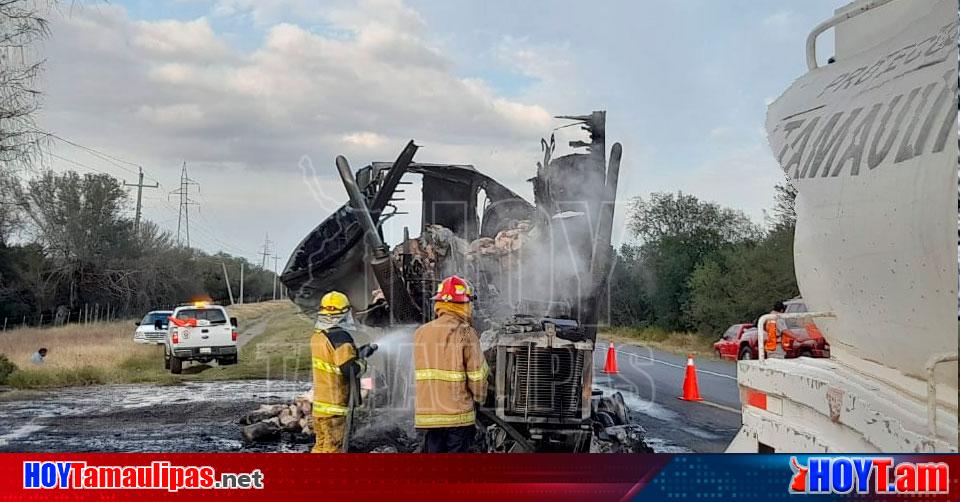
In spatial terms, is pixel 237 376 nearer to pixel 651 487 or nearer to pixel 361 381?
pixel 361 381

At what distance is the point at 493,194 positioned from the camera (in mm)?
4023

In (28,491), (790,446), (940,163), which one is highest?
(940,163)

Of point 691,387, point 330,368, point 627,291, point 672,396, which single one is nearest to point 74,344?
point 330,368

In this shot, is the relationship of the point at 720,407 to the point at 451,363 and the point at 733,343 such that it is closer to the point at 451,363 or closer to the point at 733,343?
the point at 733,343

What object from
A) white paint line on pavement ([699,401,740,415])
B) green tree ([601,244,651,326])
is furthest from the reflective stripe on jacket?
white paint line on pavement ([699,401,740,415])

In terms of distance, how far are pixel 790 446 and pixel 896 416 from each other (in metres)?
0.44

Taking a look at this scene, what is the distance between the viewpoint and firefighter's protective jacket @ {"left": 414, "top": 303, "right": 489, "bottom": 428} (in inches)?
137

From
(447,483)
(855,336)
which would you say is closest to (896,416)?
(855,336)

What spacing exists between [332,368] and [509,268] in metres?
1.28

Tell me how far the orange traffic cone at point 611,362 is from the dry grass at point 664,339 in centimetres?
9

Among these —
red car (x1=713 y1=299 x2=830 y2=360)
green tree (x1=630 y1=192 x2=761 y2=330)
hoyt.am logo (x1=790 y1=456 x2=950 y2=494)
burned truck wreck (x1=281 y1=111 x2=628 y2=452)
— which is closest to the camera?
hoyt.am logo (x1=790 y1=456 x2=950 y2=494)

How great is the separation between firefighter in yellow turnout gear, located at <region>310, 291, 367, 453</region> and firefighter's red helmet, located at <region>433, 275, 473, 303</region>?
0.53m

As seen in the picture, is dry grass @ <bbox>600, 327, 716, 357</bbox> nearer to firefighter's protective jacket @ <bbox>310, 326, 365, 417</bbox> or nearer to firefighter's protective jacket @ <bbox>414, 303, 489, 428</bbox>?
firefighter's protective jacket @ <bbox>414, 303, 489, 428</bbox>

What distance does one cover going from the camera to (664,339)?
435 centimetres
